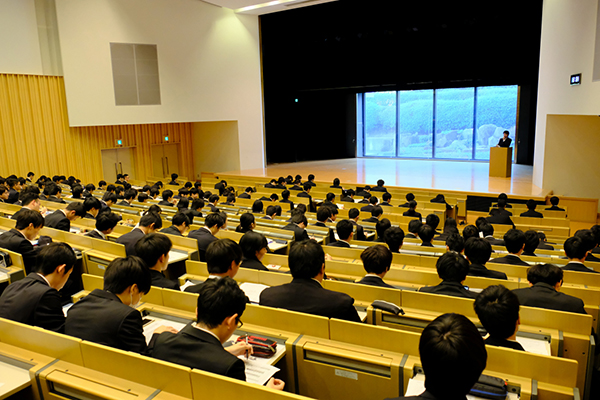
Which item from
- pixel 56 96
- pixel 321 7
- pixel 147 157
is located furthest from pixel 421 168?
pixel 56 96

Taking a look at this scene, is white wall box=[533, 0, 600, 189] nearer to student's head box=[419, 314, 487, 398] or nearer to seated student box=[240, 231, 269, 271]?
seated student box=[240, 231, 269, 271]

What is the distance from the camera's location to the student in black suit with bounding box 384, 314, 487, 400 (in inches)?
67.8

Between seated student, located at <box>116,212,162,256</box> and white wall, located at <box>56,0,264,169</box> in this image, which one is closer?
seated student, located at <box>116,212,162,256</box>

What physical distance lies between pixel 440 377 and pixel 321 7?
16.8m

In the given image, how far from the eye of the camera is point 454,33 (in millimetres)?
15375

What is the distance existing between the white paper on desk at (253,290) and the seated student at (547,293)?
215 cm

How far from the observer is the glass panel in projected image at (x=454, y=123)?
18828 mm

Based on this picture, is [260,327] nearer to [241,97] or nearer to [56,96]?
[56,96]

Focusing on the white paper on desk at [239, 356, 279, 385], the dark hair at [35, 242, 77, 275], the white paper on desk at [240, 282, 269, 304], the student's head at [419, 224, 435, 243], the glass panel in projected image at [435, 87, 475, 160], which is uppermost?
the glass panel in projected image at [435, 87, 475, 160]

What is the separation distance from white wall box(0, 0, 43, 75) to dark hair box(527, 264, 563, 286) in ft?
44.9

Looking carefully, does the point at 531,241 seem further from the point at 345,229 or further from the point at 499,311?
the point at 499,311

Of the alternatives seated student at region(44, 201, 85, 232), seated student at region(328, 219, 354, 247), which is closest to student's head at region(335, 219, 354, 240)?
seated student at region(328, 219, 354, 247)

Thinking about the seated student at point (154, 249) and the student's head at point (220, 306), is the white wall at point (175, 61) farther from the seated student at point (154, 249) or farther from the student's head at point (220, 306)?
the student's head at point (220, 306)

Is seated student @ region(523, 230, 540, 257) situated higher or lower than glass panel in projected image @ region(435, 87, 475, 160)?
lower
